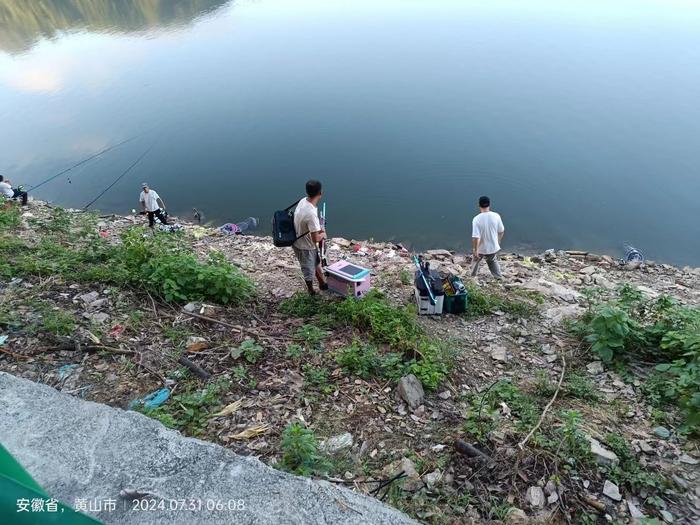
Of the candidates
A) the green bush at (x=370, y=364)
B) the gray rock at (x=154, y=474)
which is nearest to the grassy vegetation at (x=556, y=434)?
the green bush at (x=370, y=364)

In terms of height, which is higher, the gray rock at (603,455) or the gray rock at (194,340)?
the gray rock at (194,340)

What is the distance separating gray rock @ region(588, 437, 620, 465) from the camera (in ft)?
9.82

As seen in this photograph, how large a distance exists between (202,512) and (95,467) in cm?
61

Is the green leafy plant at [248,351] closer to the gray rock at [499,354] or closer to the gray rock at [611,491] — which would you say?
the gray rock at [499,354]

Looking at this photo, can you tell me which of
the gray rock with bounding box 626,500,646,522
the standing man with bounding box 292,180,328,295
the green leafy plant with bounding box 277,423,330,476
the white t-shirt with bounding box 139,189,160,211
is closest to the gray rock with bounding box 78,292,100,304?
the standing man with bounding box 292,180,328,295

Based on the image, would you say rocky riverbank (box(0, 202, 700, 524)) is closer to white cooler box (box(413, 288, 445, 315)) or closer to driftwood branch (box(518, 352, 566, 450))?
driftwood branch (box(518, 352, 566, 450))

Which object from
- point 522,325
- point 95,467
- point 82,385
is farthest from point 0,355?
point 522,325

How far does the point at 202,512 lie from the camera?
2.03m

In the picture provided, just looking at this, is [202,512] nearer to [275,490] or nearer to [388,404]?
[275,490]

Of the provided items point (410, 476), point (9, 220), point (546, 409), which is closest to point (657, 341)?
point (546, 409)

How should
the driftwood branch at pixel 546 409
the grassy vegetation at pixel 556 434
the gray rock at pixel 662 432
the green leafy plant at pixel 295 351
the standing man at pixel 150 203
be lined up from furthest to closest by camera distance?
1. the standing man at pixel 150 203
2. the green leafy plant at pixel 295 351
3. the gray rock at pixel 662 432
4. the driftwood branch at pixel 546 409
5. the grassy vegetation at pixel 556 434

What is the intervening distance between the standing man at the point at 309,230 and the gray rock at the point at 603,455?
295 cm

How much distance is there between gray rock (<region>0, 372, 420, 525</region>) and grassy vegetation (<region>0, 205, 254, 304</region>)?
2.27 meters

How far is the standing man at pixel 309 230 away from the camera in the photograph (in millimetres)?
4586
